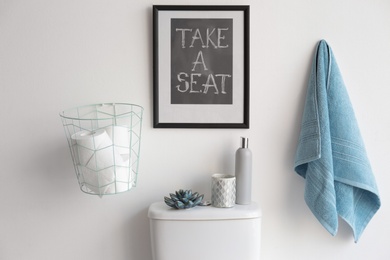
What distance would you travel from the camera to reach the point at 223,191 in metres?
1.16

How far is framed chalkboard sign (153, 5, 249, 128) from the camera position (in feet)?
4.11

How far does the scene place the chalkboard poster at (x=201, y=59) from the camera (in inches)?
49.4

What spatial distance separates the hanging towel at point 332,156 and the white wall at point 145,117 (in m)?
0.07

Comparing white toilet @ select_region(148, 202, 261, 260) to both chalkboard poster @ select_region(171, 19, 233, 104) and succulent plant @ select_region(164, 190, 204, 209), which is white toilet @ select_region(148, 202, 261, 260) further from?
chalkboard poster @ select_region(171, 19, 233, 104)

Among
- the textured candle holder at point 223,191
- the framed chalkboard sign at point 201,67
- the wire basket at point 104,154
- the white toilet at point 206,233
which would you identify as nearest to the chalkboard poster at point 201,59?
the framed chalkboard sign at point 201,67

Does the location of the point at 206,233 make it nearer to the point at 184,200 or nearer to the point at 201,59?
the point at 184,200

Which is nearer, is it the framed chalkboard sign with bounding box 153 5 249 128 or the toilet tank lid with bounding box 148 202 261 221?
the toilet tank lid with bounding box 148 202 261 221

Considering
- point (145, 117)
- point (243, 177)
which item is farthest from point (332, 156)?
point (145, 117)

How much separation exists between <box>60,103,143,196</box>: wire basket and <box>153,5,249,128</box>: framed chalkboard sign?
14cm

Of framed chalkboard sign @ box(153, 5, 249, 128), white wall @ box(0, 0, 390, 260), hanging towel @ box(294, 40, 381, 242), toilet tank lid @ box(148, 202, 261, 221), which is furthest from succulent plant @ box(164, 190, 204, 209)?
hanging towel @ box(294, 40, 381, 242)

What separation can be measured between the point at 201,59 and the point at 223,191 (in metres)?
0.47

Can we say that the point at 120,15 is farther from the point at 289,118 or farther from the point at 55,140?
the point at 289,118

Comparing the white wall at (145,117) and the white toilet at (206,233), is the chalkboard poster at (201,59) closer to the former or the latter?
the white wall at (145,117)

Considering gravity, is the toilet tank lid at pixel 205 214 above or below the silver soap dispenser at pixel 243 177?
below
